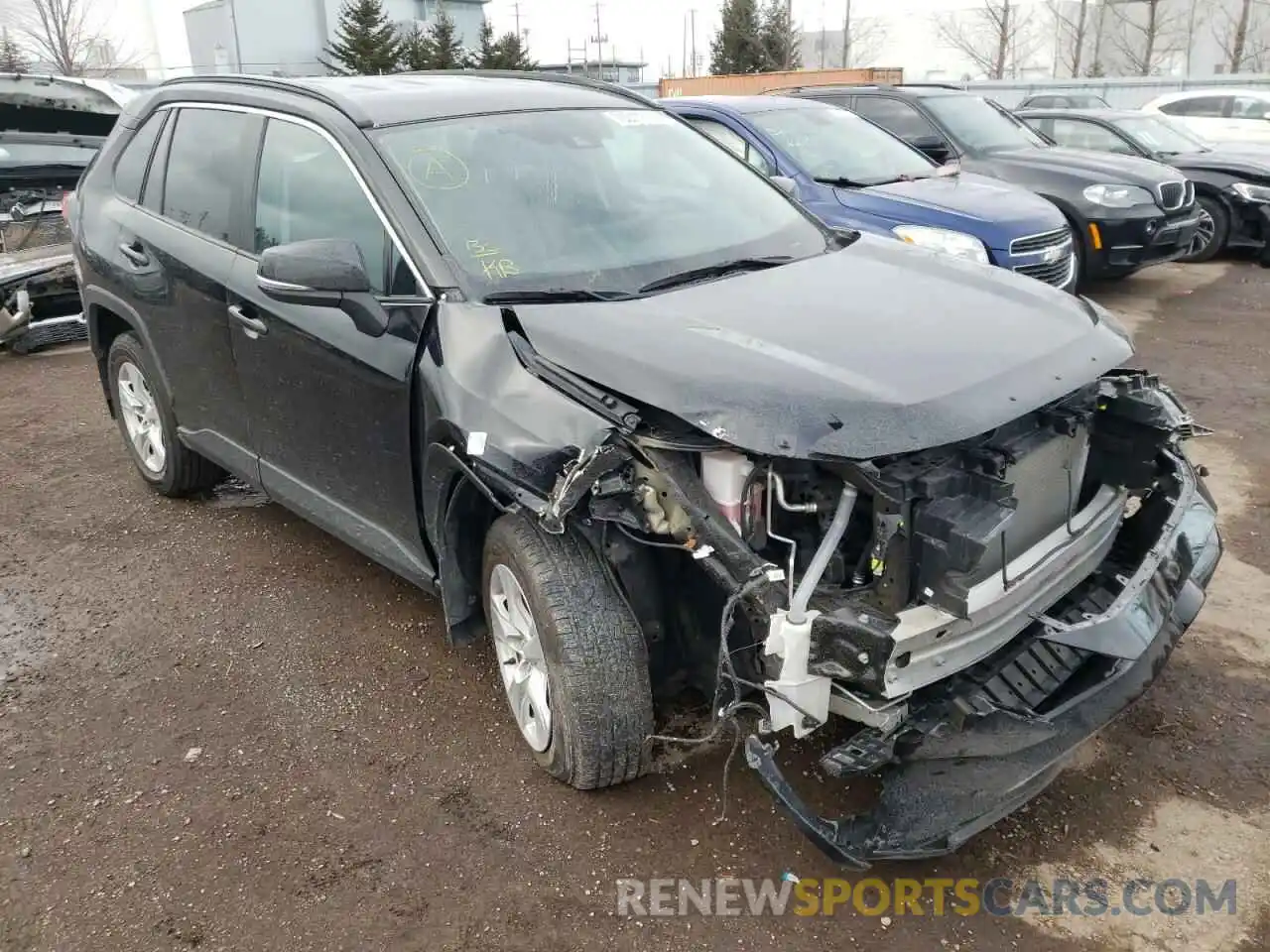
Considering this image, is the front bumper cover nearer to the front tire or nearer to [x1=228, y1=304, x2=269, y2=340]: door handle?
the front tire

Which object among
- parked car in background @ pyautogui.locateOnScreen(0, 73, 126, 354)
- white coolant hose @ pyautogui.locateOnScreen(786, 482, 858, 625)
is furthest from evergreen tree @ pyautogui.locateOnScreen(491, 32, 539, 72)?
white coolant hose @ pyautogui.locateOnScreen(786, 482, 858, 625)

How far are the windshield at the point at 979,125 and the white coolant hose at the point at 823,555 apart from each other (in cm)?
783

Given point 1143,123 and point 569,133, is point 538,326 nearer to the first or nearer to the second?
point 569,133

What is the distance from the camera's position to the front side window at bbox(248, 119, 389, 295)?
3.21m

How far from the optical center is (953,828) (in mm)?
2377

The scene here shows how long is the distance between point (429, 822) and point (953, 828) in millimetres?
1425

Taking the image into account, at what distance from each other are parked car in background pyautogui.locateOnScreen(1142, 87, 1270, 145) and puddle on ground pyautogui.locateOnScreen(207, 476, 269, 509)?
1371 cm

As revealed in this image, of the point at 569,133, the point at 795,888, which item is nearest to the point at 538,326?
the point at 569,133

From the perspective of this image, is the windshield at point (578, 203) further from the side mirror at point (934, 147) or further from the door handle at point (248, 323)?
the side mirror at point (934, 147)

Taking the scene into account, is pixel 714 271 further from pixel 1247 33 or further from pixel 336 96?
pixel 1247 33

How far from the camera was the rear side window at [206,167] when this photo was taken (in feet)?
12.7

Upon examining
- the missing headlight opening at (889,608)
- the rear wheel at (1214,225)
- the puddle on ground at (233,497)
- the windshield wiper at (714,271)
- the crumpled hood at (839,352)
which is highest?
the windshield wiper at (714,271)

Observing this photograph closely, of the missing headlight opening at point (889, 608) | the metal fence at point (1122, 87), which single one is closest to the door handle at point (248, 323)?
the missing headlight opening at point (889, 608)

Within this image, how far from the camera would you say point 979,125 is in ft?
31.2
